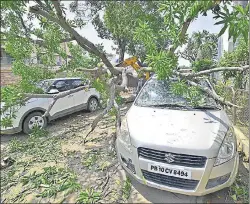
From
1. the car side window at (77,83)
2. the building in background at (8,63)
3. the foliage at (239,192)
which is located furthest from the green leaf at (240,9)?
the car side window at (77,83)

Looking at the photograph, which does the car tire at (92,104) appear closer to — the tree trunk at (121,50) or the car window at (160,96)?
the car window at (160,96)

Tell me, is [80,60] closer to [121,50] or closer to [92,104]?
[121,50]

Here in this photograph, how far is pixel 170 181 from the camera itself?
5.01 feet

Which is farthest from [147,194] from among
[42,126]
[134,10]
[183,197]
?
[42,126]

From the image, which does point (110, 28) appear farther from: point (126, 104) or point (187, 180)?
point (187, 180)

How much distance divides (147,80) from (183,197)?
1.19 meters

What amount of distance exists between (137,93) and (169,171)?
1128 millimetres

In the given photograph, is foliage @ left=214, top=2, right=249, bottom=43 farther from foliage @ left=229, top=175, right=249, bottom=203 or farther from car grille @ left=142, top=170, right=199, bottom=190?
foliage @ left=229, top=175, right=249, bottom=203

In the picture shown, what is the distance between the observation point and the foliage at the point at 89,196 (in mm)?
1617

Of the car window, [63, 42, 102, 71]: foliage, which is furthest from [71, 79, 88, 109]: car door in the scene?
the car window

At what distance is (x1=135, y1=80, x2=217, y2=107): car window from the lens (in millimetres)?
1920

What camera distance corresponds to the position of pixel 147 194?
1.61 metres

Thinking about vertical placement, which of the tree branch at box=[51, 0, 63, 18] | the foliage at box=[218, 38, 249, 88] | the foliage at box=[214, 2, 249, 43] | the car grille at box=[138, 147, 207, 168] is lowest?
the car grille at box=[138, 147, 207, 168]

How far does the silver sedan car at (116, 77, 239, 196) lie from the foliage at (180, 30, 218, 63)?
284 mm
